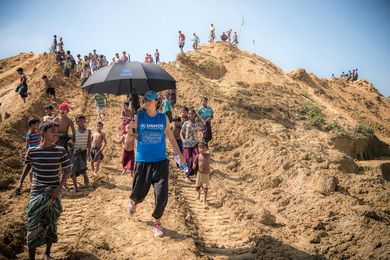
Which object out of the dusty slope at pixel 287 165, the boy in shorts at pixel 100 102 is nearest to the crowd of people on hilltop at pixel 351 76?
the dusty slope at pixel 287 165

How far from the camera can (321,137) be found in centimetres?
1460

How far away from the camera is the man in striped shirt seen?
4062 mm

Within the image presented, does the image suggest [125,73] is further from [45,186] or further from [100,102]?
[100,102]

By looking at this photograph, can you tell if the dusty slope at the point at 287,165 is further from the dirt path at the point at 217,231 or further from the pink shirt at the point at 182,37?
the pink shirt at the point at 182,37

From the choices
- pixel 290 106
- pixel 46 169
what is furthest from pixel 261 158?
pixel 290 106

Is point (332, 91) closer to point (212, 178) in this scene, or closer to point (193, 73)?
point (193, 73)

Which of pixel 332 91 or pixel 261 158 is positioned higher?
pixel 332 91

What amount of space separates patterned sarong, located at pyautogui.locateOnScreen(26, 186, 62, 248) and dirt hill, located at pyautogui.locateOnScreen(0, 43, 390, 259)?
0.56 meters

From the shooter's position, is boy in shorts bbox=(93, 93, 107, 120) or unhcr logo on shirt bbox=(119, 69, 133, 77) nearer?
unhcr logo on shirt bbox=(119, 69, 133, 77)

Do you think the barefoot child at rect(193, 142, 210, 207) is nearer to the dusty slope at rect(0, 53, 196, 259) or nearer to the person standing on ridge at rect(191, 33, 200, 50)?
the dusty slope at rect(0, 53, 196, 259)

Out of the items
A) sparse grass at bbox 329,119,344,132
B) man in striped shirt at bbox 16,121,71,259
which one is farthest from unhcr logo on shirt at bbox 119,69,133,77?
sparse grass at bbox 329,119,344,132

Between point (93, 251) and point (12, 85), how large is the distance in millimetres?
22999

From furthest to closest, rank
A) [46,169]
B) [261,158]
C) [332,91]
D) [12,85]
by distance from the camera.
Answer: [332,91], [12,85], [261,158], [46,169]

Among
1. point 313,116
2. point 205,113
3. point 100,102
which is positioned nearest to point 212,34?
point 313,116
